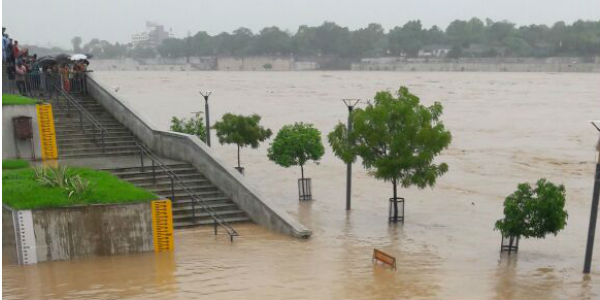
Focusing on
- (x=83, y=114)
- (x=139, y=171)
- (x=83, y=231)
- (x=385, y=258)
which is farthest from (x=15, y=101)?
(x=385, y=258)

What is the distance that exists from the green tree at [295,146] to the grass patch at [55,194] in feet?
29.8

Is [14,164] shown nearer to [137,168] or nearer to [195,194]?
[137,168]

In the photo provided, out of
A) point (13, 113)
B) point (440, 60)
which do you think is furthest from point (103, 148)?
point (440, 60)

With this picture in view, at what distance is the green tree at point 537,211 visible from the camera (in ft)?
49.5

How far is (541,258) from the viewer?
637 inches

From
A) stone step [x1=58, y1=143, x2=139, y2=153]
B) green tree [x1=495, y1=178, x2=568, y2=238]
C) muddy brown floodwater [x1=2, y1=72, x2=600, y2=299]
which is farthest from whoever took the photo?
stone step [x1=58, y1=143, x2=139, y2=153]

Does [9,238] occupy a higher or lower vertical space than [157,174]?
lower

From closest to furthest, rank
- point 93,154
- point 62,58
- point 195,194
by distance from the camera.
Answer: point 195,194
point 93,154
point 62,58

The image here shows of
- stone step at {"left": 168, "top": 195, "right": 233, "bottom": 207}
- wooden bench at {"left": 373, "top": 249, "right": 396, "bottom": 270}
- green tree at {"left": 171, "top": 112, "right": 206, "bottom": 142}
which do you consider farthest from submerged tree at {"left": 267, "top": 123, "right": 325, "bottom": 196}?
wooden bench at {"left": 373, "top": 249, "right": 396, "bottom": 270}

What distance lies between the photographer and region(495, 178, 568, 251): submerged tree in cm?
1510

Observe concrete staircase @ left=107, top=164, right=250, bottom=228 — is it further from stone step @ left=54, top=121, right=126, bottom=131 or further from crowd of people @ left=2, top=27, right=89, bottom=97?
crowd of people @ left=2, top=27, right=89, bottom=97

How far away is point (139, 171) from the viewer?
17938 millimetres

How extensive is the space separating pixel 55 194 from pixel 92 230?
0.96 metres

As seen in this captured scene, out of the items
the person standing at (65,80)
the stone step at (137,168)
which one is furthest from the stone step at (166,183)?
the person standing at (65,80)
